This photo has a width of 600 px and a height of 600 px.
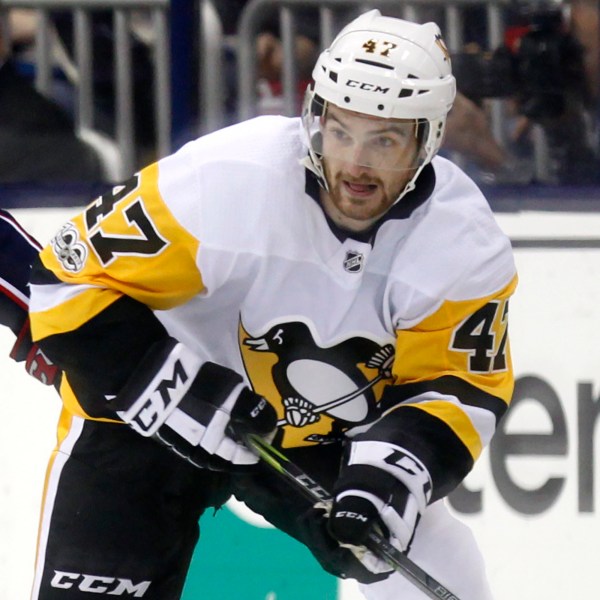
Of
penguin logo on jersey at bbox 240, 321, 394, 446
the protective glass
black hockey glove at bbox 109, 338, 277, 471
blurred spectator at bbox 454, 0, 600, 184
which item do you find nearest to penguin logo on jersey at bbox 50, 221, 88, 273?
black hockey glove at bbox 109, 338, 277, 471

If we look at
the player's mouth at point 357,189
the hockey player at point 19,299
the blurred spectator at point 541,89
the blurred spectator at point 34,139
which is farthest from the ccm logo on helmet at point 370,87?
the blurred spectator at point 34,139

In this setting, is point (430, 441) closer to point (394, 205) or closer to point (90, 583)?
point (394, 205)

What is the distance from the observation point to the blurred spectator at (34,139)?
3.71 m

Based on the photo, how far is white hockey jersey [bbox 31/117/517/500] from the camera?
8.30 feet

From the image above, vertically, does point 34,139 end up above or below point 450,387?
below

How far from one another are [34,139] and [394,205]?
1415 millimetres

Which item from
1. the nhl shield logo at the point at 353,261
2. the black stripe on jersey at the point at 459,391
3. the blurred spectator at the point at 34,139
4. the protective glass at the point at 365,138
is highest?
the protective glass at the point at 365,138

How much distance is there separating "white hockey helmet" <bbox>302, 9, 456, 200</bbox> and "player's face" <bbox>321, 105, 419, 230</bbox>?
0.7 inches

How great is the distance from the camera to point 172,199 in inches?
99.3

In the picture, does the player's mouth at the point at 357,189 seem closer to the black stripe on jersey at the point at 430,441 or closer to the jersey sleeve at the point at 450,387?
the jersey sleeve at the point at 450,387

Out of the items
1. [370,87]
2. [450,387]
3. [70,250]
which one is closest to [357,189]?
[370,87]

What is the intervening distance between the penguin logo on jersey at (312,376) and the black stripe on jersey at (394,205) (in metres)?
0.18

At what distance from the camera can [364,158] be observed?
249 centimetres

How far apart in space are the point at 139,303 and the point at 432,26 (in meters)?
0.67
